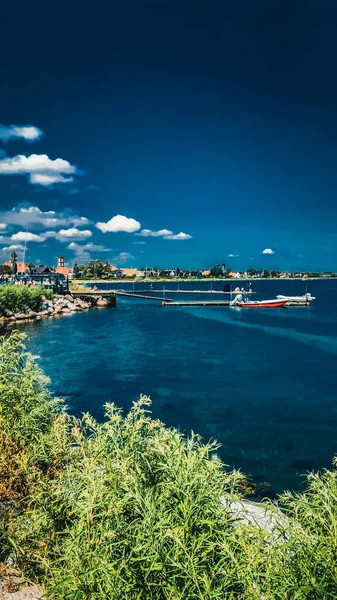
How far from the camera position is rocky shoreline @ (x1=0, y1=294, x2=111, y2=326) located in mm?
47828

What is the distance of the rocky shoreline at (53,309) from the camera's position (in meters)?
47.8

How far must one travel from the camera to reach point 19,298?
5072 cm

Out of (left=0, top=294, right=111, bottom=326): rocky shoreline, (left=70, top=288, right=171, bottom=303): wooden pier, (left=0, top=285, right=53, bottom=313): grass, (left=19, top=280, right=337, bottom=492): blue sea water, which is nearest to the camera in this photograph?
(left=19, top=280, right=337, bottom=492): blue sea water

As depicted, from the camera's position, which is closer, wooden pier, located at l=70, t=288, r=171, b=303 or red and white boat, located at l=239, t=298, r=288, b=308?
red and white boat, located at l=239, t=298, r=288, b=308

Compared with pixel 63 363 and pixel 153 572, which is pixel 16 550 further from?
pixel 63 363

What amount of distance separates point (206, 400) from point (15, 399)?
14003 mm

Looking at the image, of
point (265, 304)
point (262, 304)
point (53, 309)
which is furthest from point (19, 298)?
point (265, 304)

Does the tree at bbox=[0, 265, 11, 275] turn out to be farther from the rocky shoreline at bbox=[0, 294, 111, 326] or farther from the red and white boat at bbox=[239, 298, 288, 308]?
the red and white boat at bbox=[239, 298, 288, 308]

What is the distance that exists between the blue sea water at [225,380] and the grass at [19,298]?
5352 mm

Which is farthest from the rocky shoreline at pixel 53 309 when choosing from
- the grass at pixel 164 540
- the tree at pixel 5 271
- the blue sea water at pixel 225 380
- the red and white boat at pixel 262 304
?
the tree at pixel 5 271

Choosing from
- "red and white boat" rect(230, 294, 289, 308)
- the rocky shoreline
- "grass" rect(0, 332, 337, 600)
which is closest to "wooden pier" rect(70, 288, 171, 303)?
the rocky shoreline

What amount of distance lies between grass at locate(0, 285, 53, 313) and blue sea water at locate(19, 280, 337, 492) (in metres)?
5.35

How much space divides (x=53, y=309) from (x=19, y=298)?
324 inches

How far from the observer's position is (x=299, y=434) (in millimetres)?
15453
